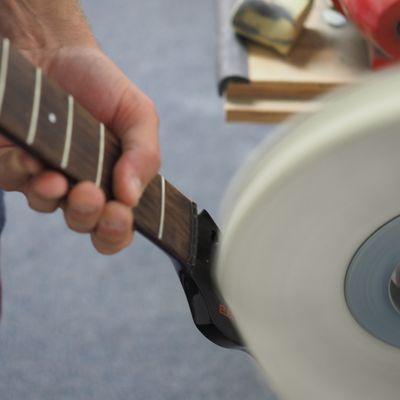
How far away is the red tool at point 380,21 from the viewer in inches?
48.0

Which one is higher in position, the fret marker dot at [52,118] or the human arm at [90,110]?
the fret marker dot at [52,118]

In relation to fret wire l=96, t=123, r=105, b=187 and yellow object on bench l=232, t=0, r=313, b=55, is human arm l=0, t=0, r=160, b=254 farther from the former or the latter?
yellow object on bench l=232, t=0, r=313, b=55

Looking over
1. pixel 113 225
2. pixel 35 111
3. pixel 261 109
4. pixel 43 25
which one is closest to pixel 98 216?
pixel 113 225

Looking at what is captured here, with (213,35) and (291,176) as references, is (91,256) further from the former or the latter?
(291,176)

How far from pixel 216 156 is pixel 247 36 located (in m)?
0.25

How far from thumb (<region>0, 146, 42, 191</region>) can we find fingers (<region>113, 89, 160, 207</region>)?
75 mm

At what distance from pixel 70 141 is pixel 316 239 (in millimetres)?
216

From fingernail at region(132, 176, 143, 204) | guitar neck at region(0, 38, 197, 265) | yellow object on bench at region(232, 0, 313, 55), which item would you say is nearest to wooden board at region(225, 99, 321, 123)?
yellow object on bench at region(232, 0, 313, 55)

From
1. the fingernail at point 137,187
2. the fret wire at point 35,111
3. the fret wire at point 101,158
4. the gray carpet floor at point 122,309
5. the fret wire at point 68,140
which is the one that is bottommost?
the gray carpet floor at point 122,309

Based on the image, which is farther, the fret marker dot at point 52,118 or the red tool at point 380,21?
the red tool at point 380,21

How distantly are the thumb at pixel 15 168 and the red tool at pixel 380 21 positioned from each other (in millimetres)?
685

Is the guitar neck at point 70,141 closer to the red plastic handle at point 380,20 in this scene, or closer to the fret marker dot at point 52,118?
the fret marker dot at point 52,118

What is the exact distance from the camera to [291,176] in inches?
21.2

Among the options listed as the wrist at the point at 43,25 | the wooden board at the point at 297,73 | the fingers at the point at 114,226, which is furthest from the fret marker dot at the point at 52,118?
the wooden board at the point at 297,73
